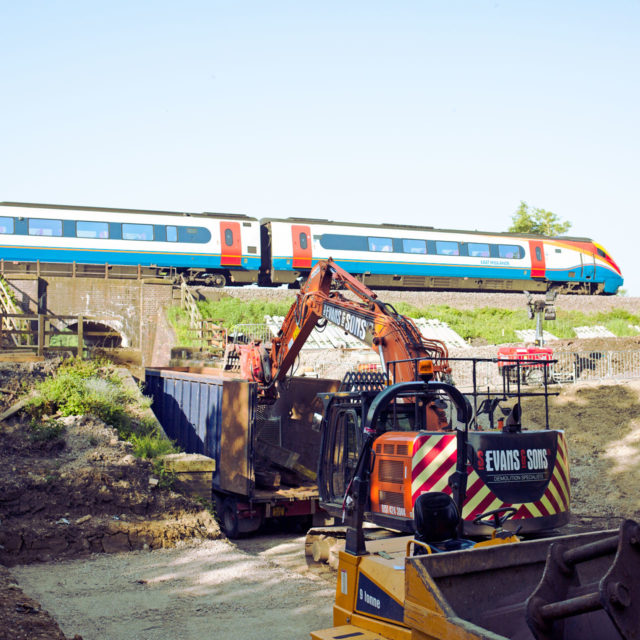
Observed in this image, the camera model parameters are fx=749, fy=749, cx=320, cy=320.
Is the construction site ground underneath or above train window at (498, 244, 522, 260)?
underneath

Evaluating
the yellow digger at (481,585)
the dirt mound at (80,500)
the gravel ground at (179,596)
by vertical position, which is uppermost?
the yellow digger at (481,585)

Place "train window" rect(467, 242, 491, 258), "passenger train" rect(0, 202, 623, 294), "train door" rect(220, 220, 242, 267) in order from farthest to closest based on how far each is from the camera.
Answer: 1. "train window" rect(467, 242, 491, 258)
2. "train door" rect(220, 220, 242, 267)
3. "passenger train" rect(0, 202, 623, 294)

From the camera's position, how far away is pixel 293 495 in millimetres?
11883

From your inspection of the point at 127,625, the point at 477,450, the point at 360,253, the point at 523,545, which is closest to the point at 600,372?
the point at 360,253

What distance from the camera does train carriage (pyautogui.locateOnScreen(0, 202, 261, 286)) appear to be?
29594 millimetres

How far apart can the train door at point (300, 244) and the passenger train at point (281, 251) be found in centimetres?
5

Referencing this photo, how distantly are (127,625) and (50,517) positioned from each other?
3.63 meters

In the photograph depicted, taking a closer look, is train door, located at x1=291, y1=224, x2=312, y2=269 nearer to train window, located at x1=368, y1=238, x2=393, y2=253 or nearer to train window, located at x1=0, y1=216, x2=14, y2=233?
train window, located at x1=368, y1=238, x2=393, y2=253

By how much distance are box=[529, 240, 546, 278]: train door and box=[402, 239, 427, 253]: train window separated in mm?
6503

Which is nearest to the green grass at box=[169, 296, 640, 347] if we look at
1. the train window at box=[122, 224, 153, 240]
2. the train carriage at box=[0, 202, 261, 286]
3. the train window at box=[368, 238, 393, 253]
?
the train carriage at box=[0, 202, 261, 286]

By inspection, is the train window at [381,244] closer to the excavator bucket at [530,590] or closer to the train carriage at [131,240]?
the train carriage at [131,240]

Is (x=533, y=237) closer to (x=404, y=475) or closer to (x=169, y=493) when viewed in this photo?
(x=169, y=493)

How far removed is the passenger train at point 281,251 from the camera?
30.0 m

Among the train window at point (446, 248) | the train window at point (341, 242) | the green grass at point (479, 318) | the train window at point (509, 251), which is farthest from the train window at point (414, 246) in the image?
the train window at point (509, 251)
